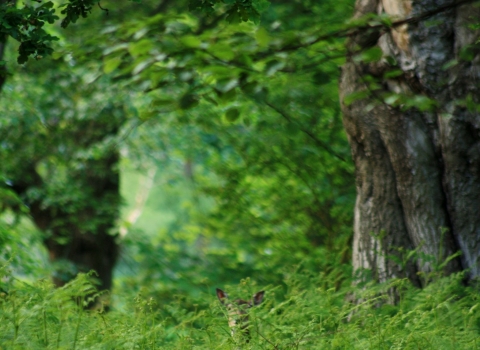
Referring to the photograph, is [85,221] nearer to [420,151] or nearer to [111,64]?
[420,151]

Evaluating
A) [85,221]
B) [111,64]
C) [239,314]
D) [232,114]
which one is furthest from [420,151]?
[85,221]

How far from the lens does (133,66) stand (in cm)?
277

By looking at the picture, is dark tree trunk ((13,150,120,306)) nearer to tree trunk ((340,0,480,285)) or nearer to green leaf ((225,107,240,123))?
tree trunk ((340,0,480,285))

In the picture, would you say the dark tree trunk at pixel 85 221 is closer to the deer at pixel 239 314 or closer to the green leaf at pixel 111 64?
the deer at pixel 239 314

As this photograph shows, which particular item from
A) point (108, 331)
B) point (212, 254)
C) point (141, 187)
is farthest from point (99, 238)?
point (141, 187)

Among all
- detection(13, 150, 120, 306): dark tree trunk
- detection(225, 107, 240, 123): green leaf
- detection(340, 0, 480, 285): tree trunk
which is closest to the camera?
detection(225, 107, 240, 123): green leaf

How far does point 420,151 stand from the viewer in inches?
204

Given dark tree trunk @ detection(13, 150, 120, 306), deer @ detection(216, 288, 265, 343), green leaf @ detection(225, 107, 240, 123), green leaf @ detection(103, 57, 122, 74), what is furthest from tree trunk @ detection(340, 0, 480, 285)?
dark tree trunk @ detection(13, 150, 120, 306)

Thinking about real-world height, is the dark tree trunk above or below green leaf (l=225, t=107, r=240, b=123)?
below

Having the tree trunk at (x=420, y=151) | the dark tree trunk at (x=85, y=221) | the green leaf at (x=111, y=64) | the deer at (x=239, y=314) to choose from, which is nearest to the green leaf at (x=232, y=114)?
the green leaf at (x=111, y=64)

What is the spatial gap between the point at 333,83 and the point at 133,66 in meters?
5.44

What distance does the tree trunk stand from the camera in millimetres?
5054

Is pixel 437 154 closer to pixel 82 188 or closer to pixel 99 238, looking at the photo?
pixel 82 188

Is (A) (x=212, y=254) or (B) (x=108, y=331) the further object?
(A) (x=212, y=254)
